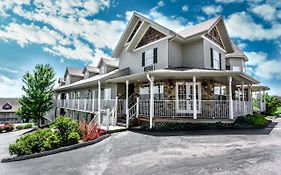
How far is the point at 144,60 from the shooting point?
58.1ft

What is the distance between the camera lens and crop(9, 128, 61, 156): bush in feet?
32.9

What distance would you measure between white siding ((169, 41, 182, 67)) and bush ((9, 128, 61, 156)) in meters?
9.81

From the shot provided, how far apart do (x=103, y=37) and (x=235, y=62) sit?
17.8 metres

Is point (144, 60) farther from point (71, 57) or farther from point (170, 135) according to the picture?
point (71, 57)

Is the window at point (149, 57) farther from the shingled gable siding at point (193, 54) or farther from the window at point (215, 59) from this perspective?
the window at point (215, 59)

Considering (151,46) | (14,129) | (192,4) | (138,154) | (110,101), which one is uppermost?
(192,4)

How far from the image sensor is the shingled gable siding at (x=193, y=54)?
50.5 feet

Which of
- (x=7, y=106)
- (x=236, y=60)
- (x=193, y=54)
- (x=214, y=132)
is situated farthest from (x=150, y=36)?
(x=7, y=106)

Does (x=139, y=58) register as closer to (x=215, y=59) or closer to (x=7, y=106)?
(x=215, y=59)

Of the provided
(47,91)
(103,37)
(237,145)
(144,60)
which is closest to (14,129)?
(47,91)

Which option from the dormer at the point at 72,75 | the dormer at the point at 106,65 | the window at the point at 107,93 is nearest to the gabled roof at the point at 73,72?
the dormer at the point at 72,75

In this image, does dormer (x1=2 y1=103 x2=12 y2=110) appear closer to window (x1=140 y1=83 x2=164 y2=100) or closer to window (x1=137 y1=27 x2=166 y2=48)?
window (x1=137 y1=27 x2=166 y2=48)

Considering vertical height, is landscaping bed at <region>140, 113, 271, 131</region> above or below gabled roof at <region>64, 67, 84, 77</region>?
below

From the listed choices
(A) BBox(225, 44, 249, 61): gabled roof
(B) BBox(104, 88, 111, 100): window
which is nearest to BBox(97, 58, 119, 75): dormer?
(B) BBox(104, 88, 111, 100): window
